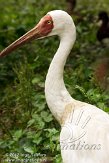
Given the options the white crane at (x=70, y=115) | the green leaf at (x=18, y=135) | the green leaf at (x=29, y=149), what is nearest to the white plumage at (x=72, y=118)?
the white crane at (x=70, y=115)

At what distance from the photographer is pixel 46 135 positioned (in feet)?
18.4

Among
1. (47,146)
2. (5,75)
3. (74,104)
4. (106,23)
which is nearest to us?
(74,104)

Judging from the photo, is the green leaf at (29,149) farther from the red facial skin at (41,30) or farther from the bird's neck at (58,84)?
the red facial skin at (41,30)

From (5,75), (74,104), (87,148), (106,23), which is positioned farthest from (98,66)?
(87,148)

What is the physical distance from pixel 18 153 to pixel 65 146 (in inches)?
44.0

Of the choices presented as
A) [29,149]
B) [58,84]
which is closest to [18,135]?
[29,149]

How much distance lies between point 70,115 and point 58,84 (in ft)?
1.14

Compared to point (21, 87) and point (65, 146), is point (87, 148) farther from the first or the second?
point (21, 87)

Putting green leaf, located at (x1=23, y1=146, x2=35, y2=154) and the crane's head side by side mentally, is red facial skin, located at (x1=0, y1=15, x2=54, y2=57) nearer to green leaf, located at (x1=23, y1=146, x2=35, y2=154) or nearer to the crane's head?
the crane's head

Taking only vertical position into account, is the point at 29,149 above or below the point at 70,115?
below

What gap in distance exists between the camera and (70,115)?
478 cm

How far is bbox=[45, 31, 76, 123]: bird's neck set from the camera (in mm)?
4965

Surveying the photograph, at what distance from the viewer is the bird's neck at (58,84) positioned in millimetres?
4965

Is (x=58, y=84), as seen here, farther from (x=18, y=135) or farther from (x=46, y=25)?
(x=18, y=135)
